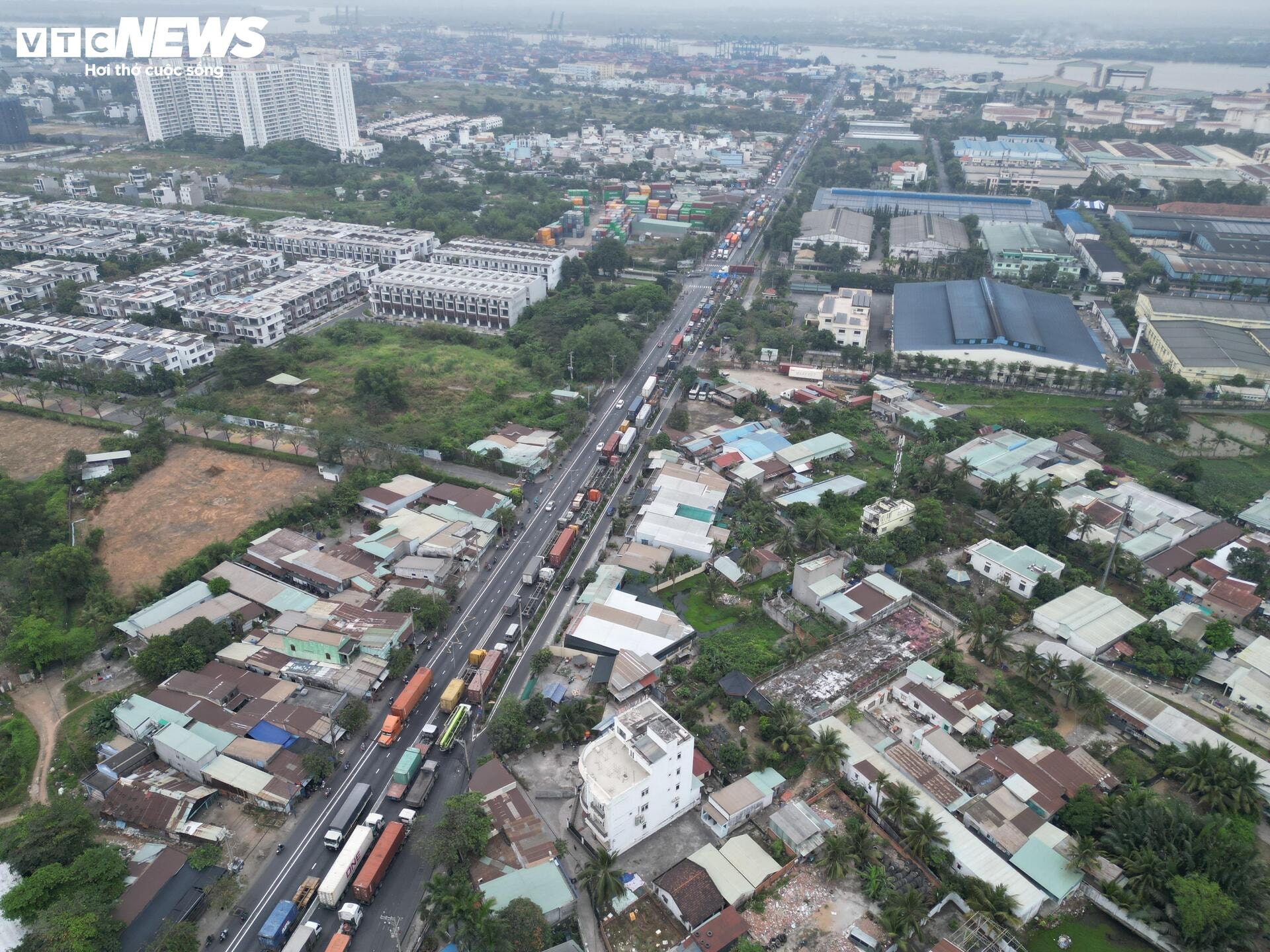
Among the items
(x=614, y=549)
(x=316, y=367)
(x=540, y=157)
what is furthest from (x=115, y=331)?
(x=540, y=157)

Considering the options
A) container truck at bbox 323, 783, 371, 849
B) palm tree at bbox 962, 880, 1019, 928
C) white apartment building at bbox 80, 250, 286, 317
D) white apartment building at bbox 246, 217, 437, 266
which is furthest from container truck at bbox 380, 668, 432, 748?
white apartment building at bbox 246, 217, 437, 266

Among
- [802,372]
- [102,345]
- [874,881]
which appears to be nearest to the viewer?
[874,881]

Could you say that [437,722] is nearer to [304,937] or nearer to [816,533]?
[304,937]

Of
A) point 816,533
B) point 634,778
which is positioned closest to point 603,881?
point 634,778

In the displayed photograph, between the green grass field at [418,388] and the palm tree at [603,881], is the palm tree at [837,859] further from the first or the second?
the green grass field at [418,388]

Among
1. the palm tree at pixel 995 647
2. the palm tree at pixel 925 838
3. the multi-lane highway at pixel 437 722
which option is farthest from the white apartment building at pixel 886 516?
the palm tree at pixel 925 838

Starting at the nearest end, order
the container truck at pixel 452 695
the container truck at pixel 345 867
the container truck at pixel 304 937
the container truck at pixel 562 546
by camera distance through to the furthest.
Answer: the container truck at pixel 304 937 < the container truck at pixel 345 867 < the container truck at pixel 452 695 < the container truck at pixel 562 546
